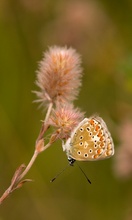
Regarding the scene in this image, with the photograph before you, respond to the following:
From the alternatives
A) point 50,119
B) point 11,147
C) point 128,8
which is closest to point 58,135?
point 50,119

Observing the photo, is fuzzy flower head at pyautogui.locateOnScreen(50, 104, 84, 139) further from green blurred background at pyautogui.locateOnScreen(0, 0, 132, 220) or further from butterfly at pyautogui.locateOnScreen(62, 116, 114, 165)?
green blurred background at pyautogui.locateOnScreen(0, 0, 132, 220)

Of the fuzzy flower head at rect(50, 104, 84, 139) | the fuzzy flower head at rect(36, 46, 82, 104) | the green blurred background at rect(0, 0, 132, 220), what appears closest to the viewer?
the fuzzy flower head at rect(50, 104, 84, 139)

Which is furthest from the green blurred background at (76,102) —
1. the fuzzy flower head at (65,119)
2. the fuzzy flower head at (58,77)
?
the fuzzy flower head at (65,119)

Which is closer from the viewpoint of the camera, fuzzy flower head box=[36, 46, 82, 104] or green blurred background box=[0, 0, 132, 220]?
fuzzy flower head box=[36, 46, 82, 104]

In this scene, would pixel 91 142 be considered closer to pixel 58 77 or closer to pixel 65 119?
pixel 65 119

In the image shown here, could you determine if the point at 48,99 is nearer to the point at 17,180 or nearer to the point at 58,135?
the point at 58,135

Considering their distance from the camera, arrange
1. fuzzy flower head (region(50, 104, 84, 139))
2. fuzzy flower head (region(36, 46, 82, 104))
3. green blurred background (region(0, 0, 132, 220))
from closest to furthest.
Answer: fuzzy flower head (region(50, 104, 84, 139)), fuzzy flower head (region(36, 46, 82, 104)), green blurred background (region(0, 0, 132, 220))

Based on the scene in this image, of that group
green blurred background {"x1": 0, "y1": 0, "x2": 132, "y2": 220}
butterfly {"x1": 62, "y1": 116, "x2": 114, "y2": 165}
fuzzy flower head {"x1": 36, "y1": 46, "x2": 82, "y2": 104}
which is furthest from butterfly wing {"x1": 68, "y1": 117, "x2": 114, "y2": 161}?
green blurred background {"x1": 0, "y1": 0, "x2": 132, "y2": 220}
